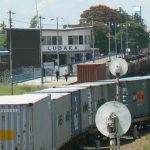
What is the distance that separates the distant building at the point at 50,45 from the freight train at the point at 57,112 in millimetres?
58820

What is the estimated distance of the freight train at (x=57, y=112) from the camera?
645 inches

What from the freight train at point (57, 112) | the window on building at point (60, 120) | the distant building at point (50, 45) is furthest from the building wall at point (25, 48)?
the window on building at point (60, 120)

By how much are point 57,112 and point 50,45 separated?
77502 millimetres

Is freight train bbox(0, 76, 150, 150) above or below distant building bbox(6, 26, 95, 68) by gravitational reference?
below

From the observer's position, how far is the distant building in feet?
303

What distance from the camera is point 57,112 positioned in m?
21.2

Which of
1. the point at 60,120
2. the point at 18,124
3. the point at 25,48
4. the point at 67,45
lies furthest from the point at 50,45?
the point at 18,124

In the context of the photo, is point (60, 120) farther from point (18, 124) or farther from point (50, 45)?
point (50, 45)

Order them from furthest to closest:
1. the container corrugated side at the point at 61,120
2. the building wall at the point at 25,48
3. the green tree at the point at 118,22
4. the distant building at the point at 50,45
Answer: the green tree at the point at 118,22, the distant building at the point at 50,45, the building wall at the point at 25,48, the container corrugated side at the point at 61,120

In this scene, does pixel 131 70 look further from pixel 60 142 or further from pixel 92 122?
pixel 60 142

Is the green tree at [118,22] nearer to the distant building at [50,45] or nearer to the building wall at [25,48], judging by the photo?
the distant building at [50,45]

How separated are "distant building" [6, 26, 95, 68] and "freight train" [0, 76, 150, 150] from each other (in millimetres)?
58820

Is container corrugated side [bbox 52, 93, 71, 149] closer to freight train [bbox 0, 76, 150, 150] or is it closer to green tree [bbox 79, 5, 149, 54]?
freight train [bbox 0, 76, 150, 150]

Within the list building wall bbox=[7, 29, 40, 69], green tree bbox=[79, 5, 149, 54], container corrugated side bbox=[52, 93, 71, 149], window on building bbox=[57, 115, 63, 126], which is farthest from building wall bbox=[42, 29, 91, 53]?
window on building bbox=[57, 115, 63, 126]
